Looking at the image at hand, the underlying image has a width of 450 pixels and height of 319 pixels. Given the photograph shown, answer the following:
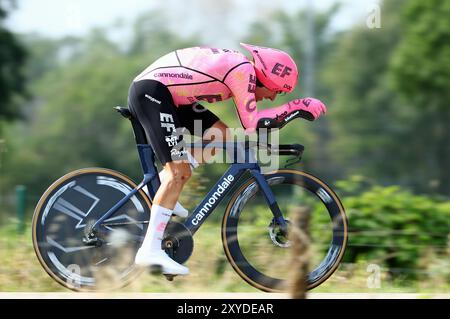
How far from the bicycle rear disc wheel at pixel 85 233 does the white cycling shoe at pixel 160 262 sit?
0.26 meters

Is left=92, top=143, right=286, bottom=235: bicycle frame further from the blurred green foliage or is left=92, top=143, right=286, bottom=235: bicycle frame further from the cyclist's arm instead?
the blurred green foliage

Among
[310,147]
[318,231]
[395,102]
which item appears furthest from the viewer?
[395,102]

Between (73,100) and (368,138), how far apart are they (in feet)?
69.8

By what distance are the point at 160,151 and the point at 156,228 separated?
0.50 meters

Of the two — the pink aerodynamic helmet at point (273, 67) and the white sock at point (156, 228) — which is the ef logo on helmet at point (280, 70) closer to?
the pink aerodynamic helmet at point (273, 67)

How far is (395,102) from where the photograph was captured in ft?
168

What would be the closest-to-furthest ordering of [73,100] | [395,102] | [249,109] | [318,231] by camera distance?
1. [249,109]
2. [318,231]
3. [395,102]
4. [73,100]

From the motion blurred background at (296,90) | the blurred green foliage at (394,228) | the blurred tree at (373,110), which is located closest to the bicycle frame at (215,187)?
the blurred green foliage at (394,228)

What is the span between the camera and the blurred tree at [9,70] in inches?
1502

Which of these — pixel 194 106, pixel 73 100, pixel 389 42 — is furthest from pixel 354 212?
pixel 73 100

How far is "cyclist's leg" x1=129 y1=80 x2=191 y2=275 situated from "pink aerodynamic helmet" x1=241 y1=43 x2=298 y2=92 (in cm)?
62

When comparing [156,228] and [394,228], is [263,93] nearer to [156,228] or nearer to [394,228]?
[156,228]

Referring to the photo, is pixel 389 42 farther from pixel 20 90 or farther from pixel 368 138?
pixel 20 90

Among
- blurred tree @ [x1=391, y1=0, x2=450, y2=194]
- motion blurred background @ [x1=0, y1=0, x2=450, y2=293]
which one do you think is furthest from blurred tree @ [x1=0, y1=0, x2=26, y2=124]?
blurred tree @ [x1=391, y1=0, x2=450, y2=194]
